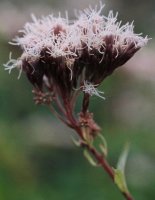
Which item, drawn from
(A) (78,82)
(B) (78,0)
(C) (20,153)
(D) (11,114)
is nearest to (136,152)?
(C) (20,153)

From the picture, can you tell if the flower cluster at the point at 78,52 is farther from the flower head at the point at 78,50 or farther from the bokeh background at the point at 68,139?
the bokeh background at the point at 68,139

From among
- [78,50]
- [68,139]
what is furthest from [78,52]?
[68,139]

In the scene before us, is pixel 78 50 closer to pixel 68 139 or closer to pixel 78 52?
pixel 78 52

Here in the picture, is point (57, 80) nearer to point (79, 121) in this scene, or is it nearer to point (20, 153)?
point (79, 121)

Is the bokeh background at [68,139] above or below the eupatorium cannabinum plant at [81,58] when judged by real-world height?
below

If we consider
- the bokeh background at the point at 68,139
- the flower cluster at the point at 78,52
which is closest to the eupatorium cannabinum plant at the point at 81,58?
the flower cluster at the point at 78,52

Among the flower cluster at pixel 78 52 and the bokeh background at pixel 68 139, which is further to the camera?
the bokeh background at pixel 68 139
